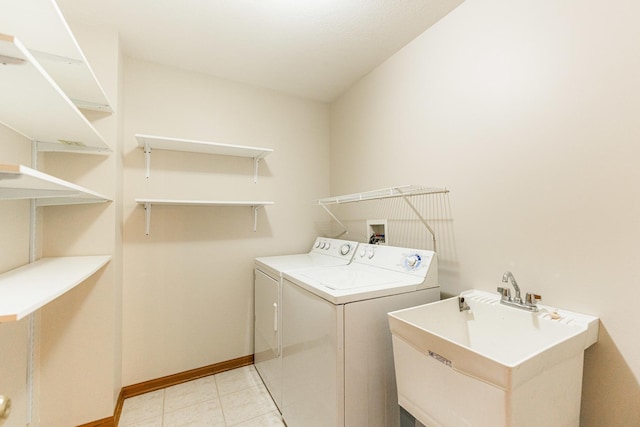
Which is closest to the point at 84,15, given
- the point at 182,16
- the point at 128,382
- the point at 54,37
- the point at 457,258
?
the point at 182,16

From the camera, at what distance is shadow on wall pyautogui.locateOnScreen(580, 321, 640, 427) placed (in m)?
0.95

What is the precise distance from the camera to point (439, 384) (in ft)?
3.08

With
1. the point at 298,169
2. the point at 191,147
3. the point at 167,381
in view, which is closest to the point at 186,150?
the point at 191,147

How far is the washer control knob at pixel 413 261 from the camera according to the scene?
1.50 meters

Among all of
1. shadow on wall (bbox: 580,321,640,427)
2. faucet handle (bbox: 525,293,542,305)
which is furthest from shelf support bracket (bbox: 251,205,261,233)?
shadow on wall (bbox: 580,321,640,427)

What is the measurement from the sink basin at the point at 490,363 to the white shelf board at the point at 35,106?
1434 millimetres

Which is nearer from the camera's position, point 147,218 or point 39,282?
point 39,282

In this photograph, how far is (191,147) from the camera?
6.89 feet

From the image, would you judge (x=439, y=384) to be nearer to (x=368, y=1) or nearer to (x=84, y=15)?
(x=368, y=1)

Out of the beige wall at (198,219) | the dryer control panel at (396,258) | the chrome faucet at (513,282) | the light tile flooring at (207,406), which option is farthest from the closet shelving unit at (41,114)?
the chrome faucet at (513,282)

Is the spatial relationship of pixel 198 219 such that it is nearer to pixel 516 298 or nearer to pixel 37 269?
pixel 37 269

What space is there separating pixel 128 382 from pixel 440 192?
2545mm

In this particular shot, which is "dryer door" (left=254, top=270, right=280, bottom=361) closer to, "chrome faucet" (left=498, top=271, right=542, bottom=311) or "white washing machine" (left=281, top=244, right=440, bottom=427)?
"white washing machine" (left=281, top=244, right=440, bottom=427)

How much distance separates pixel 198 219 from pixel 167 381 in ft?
4.13
